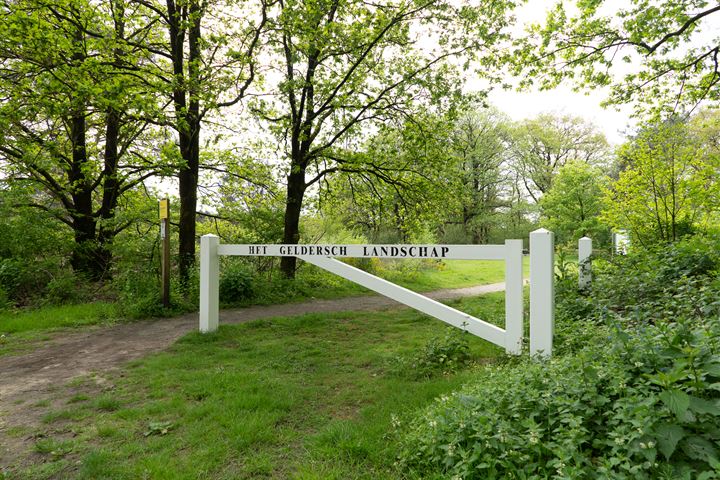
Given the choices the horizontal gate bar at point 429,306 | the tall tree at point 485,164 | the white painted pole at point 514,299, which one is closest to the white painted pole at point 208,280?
the horizontal gate bar at point 429,306

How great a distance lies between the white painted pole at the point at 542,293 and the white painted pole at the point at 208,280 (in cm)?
438

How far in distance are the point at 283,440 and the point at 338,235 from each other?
40.5ft

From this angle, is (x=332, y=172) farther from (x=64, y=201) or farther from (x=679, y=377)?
(x=679, y=377)

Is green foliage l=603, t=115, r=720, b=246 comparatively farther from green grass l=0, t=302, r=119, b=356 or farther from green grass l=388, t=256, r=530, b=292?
green grass l=0, t=302, r=119, b=356

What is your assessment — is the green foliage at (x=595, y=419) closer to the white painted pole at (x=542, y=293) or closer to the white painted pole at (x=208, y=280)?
the white painted pole at (x=542, y=293)

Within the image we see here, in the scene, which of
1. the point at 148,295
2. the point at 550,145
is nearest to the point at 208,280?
the point at 148,295

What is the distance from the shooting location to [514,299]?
12.7ft

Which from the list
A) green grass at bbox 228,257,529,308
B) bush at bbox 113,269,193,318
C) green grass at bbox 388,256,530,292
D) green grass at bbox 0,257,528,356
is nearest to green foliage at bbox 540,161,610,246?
green grass at bbox 388,256,530,292

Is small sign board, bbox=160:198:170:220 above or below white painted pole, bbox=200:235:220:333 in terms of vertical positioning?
above

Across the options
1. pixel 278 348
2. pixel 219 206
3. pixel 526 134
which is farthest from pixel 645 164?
pixel 526 134

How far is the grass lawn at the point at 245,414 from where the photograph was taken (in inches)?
101

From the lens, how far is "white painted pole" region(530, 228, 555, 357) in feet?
11.7

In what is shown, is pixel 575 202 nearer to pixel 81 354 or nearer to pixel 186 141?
pixel 186 141

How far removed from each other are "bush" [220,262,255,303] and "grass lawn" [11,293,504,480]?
3.44m
